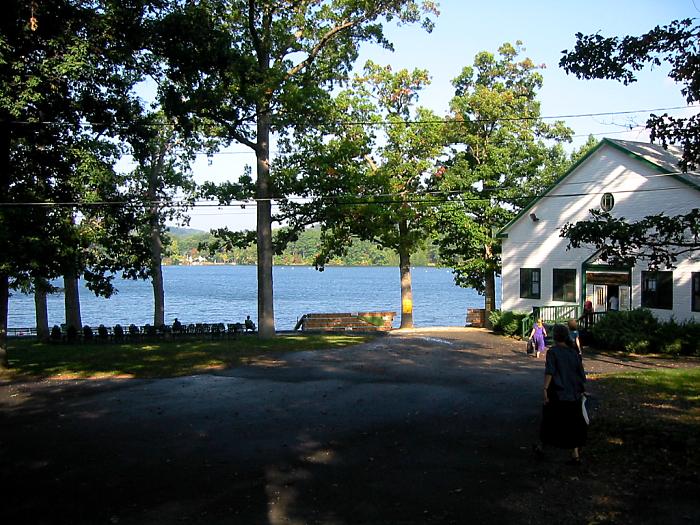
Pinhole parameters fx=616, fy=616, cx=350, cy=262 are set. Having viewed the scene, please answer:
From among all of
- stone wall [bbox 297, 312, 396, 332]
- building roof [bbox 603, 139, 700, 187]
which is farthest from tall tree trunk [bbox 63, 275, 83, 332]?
building roof [bbox 603, 139, 700, 187]

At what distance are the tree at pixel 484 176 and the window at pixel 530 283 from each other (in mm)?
5597

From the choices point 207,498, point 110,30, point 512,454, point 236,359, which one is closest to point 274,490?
point 207,498

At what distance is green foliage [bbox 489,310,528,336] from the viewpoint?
29.4 metres

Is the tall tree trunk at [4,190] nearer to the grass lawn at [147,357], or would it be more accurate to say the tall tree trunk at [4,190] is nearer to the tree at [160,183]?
the grass lawn at [147,357]

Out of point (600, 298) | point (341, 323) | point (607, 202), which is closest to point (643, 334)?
point (600, 298)

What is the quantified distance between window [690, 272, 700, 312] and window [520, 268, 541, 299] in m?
7.91

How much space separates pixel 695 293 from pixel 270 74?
732 inches

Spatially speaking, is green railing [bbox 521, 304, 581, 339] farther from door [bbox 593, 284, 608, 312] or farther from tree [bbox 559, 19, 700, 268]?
tree [bbox 559, 19, 700, 268]

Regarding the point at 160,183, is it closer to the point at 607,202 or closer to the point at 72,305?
the point at 72,305

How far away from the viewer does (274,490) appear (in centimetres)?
731

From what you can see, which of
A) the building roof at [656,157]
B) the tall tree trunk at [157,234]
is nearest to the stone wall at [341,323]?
the tall tree trunk at [157,234]

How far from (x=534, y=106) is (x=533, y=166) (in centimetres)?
647

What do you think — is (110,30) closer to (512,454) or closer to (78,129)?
(78,129)

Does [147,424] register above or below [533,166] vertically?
below
